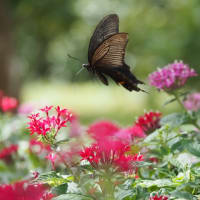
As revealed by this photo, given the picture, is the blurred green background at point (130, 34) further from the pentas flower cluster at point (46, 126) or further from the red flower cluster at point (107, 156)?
the red flower cluster at point (107, 156)

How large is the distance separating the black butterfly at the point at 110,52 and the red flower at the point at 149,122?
0.17m

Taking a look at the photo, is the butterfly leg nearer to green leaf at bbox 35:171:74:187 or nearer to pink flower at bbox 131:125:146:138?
pink flower at bbox 131:125:146:138

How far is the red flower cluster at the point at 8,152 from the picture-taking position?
2.67m

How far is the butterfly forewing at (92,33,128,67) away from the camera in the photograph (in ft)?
6.99

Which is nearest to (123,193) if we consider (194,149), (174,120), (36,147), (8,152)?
(194,149)

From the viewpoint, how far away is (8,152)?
106 inches

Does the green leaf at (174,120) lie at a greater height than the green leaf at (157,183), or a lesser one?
greater

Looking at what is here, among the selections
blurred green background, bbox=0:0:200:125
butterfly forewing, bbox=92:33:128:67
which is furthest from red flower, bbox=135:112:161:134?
blurred green background, bbox=0:0:200:125

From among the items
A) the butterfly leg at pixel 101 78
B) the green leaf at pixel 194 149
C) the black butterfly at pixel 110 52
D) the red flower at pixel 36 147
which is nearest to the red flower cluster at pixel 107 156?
the green leaf at pixel 194 149

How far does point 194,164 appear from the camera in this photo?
1.82 meters

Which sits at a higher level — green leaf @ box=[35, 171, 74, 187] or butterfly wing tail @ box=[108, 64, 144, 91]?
butterfly wing tail @ box=[108, 64, 144, 91]

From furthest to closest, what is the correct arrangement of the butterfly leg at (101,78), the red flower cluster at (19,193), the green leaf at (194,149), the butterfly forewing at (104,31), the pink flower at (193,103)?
the pink flower at (193,103), the butterfly leg at (101,78), the butterfly forewing at (104,31), the green leaf at (194,149), the red flower cluster at (19,193)

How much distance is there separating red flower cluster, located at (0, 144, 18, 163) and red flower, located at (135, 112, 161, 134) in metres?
0.94

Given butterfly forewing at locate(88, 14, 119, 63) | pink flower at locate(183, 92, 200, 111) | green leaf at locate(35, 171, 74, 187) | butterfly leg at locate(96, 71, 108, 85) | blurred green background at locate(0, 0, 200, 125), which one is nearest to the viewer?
green leaf at locate(35, 171, 74, 187)
